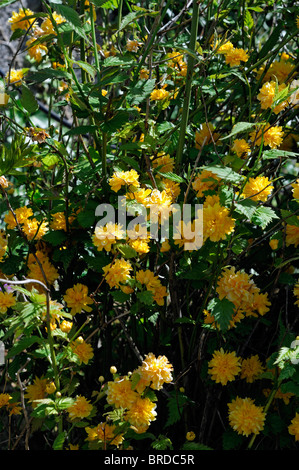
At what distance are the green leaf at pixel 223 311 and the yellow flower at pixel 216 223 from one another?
0.15 m

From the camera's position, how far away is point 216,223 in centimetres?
112

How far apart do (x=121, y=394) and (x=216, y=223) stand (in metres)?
0.40

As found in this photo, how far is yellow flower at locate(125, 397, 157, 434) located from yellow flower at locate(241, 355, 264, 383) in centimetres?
32

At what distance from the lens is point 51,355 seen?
3.70 feet

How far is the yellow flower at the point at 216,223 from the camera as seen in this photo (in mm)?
1117

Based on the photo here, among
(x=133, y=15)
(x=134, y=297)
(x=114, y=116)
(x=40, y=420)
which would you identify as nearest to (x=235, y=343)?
(x=134, y=297)

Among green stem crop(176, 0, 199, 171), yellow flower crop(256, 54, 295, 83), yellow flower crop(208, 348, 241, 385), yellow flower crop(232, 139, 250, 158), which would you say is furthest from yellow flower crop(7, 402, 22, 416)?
yellow flower crop(256, 54, 295, 83)

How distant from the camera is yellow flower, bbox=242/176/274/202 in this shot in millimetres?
1192

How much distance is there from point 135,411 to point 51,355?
0.68 feet

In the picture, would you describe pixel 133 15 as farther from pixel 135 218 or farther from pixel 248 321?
pixel 248 321

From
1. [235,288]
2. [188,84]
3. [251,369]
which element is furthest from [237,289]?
[188,84]

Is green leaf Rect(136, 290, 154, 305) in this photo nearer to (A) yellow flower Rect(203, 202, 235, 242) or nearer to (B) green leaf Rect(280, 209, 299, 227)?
(A) yellow flower Rect(203, 202, 235, 242)

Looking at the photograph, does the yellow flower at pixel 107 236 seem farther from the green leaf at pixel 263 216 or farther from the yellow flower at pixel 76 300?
the green leaf at pixel 263 216

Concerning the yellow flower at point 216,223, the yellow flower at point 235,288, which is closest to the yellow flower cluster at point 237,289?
the yellow flower at point 235,288
